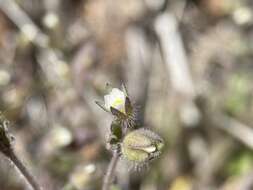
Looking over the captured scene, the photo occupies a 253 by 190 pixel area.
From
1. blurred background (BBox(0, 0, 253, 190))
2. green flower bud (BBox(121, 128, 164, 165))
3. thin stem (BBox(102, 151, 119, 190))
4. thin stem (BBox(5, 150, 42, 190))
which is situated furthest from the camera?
blurred background (BBox(0, 0, 253, 190))

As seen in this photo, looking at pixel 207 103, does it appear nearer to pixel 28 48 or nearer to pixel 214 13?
pixel 214 13

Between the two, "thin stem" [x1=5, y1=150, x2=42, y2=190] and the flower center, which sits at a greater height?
the flower center

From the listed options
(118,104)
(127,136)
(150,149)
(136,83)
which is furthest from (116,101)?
A: (136,83)

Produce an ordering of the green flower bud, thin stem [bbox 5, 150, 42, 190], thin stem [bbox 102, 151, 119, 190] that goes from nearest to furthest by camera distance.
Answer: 1. the green flower bud
2. thin stem [bbox 5, 150, 42, 190]
3. thin stem [bbox 102, 151, 119, 190]

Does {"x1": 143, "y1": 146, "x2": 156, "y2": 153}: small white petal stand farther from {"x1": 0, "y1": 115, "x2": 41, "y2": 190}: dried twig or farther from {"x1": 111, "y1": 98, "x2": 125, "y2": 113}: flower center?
{"x1": 0, "y1": 115, "x2": 41, "y2": 190}: dried twig

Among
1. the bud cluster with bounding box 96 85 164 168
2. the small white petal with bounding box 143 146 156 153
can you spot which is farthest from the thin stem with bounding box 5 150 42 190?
the small white petal with bounding box 143 146 156 153

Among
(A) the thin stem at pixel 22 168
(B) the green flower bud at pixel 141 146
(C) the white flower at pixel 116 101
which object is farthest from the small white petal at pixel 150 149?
(A) the thin stem at pixel 22 168

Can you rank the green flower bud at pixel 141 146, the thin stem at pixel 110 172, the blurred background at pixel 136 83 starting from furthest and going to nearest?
the blurred background at pixel 136 83, the thin stem at pixel 110 172, the green flower bud at pixel 141 146

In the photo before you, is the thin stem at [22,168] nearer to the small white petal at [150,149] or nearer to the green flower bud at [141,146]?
the green flower bud at [141,146]
